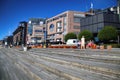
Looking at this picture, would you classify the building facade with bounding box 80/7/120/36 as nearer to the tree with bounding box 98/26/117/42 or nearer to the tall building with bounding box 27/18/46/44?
the tree with bounding box 98/26/117/42

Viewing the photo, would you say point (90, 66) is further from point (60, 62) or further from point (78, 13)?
point (78, 13)

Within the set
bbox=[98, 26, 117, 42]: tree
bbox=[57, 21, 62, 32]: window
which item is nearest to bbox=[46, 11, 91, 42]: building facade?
bbox=[57, 21, 62, 32]: window

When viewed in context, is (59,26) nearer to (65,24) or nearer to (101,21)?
(65,24)

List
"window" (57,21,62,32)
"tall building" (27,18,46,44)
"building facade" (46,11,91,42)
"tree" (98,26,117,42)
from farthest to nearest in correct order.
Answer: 1. "tall building" (27,18,46,44)
2. "window" (57,21,62,32)
3. "building facade" (46,11,91,42)
4. "tree" (98,26,117,42)

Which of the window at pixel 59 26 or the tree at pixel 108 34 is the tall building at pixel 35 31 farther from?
the tree at pixel 108 34

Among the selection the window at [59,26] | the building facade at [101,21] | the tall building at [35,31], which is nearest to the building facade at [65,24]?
the window at [59,26]

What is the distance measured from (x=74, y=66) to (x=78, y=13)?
79765 millimetres

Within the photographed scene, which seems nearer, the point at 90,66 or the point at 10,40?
the point at 90,66

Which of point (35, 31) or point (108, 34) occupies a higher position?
point (35, 31)

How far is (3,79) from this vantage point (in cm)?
1606

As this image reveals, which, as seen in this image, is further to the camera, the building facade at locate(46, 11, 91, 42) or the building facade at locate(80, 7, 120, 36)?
the building facade at locate(46, 11, 91, 42)

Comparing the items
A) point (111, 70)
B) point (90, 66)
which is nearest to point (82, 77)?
point (90, 66)

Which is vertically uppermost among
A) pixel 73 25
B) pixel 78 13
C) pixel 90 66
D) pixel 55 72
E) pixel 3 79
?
pixel 78 13

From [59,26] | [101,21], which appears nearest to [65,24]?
[59,26]
